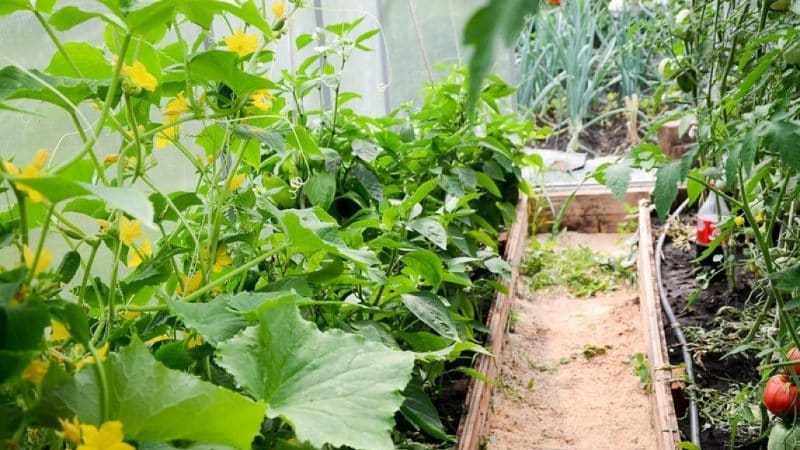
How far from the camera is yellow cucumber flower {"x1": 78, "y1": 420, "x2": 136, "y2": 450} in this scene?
2.18 ft

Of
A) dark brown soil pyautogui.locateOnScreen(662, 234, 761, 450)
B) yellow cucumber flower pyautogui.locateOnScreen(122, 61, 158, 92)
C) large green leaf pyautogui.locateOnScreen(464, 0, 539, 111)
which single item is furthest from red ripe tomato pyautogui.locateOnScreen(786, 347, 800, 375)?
large green leaf pyautogui.locateOnScreen(464, 0, 539, 111)

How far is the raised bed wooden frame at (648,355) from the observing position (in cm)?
190

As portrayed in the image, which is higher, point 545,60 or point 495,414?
point 545,60

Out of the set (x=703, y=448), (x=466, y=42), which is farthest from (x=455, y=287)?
(x=466, y=42)

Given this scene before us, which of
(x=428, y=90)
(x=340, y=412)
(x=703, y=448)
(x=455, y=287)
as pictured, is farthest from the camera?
(x=428, y=90)

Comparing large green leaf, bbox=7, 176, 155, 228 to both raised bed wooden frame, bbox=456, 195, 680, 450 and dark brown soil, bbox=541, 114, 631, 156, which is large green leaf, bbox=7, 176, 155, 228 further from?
dark brown soil, bbox=541, 114, 631, 156

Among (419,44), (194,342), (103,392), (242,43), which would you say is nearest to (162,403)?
(103,392)

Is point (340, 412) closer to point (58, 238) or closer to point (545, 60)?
point (58, 238)

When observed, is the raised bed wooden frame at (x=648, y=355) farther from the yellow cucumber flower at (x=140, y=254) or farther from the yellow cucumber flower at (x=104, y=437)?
the yellow cucumber flower at (x=104, y=437)

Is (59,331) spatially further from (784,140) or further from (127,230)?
(784,140)

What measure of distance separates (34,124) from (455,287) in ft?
3.80

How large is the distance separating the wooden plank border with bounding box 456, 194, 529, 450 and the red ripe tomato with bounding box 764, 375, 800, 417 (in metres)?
0.58

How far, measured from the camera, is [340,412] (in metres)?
0.84

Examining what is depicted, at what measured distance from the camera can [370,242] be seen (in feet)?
5.12
